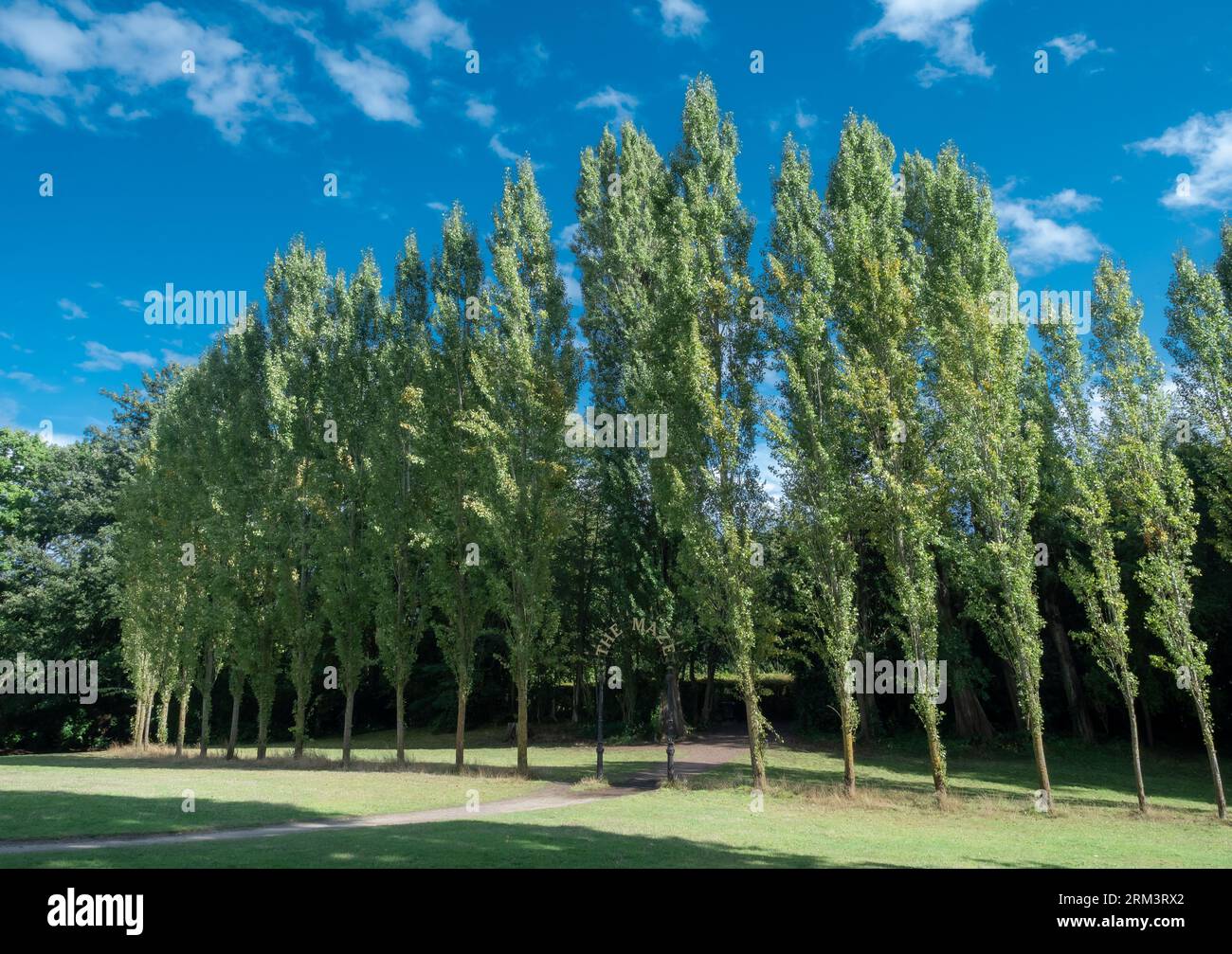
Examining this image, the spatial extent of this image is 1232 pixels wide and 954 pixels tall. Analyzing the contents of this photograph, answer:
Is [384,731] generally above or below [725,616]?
below

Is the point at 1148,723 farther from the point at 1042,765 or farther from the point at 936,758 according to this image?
the point at 936,758

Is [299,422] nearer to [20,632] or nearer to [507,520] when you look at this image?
[507,520]

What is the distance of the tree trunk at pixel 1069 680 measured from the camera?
1169 inches

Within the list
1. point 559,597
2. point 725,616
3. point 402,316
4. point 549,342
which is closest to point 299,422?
point 402,316

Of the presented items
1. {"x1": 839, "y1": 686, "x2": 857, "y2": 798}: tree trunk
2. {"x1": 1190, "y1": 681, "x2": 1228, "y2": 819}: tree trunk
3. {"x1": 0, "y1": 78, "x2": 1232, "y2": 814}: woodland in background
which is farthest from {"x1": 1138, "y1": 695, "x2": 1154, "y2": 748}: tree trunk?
{"x1": 839, "y1": 686, "x2": 857, "y2": 798}: tree trunk

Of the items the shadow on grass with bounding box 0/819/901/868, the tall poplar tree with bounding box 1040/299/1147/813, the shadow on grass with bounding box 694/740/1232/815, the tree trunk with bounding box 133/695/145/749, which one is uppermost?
the tall poplar tree with bounding box 1040/299/1147/813

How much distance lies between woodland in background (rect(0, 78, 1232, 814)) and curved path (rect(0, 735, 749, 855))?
131 inches

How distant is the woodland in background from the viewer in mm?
20656

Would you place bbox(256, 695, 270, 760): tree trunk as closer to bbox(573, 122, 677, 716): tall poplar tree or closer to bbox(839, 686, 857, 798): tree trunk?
bbox(573, 122, 677, 716): tall poplar tree

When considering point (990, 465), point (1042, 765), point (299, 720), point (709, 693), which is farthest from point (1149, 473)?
point (299, 720)

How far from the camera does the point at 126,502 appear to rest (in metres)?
37.7
